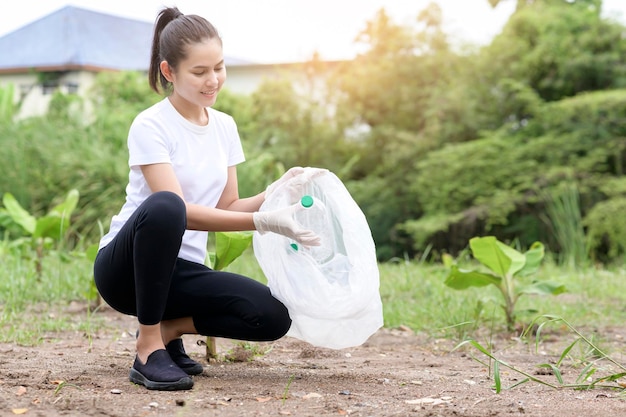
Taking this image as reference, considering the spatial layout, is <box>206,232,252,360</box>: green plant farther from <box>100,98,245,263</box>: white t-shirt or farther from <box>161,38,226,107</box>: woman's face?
<box>161,38,226,107</box>: woman's face

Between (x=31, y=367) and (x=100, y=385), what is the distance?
339 millimetres

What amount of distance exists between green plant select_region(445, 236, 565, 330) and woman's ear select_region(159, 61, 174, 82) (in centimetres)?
130

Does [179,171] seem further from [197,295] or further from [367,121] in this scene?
[367,121]

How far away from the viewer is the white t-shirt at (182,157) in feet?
7.11

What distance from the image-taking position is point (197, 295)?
222cm

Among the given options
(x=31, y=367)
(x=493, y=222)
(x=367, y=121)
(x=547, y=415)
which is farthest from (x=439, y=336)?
(x=367, y=121)

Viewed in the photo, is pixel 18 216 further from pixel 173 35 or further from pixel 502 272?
pixel 502 272

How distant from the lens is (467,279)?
3059 millimetres

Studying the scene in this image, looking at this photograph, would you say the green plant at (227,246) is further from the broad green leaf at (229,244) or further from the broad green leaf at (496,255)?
the broad green leaf at (496,255)

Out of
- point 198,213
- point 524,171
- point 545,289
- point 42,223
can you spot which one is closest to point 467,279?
point 545,289

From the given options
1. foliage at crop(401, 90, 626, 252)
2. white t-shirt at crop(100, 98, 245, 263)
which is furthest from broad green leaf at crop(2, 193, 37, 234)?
foliage at crop(401, 90, 626, 252)

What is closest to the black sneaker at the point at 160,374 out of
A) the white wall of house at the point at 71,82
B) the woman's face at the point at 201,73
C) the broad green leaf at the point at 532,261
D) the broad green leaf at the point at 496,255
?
the woman's face at the point at 201,73

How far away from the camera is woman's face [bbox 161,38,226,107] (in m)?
2.17

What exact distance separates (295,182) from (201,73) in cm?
41
